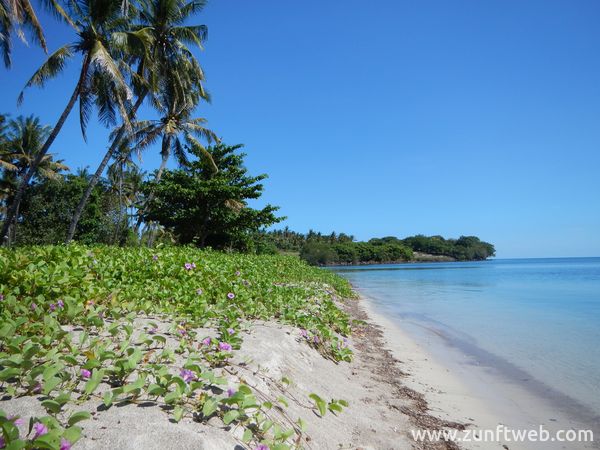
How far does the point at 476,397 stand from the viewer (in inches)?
176

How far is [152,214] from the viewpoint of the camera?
749 inches

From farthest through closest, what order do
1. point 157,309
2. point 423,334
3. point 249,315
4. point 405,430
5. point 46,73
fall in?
point 46,73 < point 423,334 < point 249,315 < point 157,309 < point 405,430

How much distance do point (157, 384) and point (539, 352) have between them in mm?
7271

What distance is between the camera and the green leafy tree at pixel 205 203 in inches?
708

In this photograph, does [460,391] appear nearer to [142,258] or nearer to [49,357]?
[49,357]

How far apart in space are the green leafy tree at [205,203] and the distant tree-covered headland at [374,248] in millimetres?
45188

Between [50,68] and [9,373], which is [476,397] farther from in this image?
[50,68]

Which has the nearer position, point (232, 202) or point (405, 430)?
point (405, 430)

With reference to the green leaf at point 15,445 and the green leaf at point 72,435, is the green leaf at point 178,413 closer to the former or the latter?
the green leaf at point 72,435

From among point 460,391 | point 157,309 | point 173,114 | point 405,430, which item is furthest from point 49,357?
point 173,114

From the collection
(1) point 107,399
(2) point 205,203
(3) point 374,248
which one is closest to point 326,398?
(1) point 107,399

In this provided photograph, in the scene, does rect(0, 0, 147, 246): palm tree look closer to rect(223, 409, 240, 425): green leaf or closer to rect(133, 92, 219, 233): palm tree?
rect(133, 92, 219, 233): palm tree

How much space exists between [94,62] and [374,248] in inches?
4448

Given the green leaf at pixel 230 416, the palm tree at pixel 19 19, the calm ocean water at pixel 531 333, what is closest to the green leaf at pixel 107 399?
the green leaf at pixel 230 416
